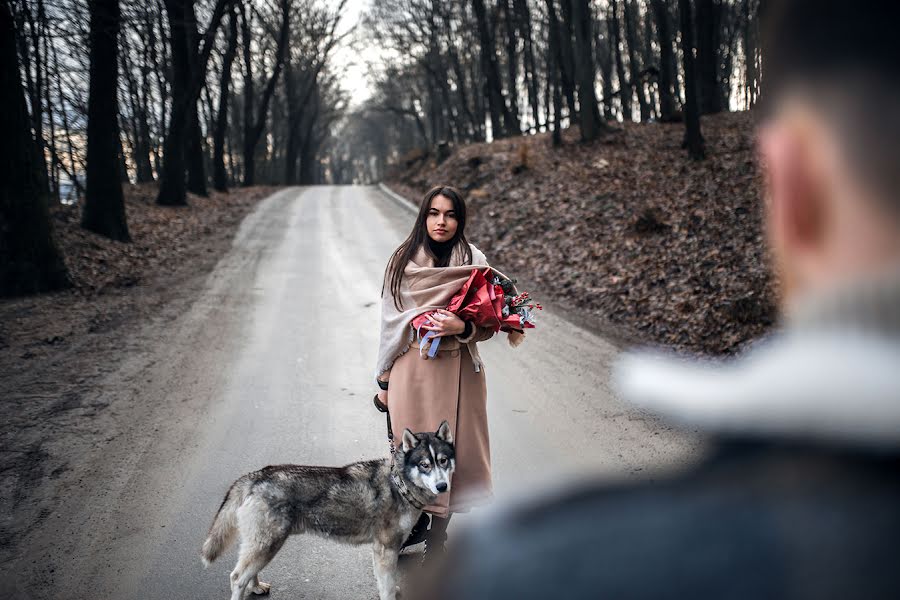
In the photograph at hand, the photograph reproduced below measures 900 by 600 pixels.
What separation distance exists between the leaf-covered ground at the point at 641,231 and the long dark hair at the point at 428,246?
5.49 metres

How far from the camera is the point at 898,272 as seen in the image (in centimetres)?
47

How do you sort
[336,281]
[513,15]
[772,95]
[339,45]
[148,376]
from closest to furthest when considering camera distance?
1. [772,95]
2. [148,376]
3. [336,281]
4. [513,15]
5. [339,45]

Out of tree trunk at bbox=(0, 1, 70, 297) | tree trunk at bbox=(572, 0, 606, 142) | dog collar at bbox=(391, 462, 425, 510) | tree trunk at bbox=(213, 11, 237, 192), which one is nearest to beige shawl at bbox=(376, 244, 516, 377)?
dog collar at bbox=(391, 462, 425, 510)

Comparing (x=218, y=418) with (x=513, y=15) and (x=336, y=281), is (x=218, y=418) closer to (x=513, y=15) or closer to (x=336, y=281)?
(x=336, y=281)

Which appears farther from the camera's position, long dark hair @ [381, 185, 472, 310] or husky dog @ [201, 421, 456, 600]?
long dark hair @ [381, 185, 472, 310]

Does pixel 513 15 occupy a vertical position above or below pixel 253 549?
above

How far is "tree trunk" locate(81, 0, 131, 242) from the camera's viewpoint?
13961mm

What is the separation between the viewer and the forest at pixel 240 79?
34.7ft

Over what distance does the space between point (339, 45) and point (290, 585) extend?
39.3 m

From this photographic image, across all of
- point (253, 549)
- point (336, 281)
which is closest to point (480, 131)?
point (336, 281)

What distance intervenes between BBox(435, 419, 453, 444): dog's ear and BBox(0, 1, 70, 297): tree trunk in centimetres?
1009

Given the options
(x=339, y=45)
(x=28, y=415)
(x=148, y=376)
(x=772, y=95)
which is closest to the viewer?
(x=772, y=95)

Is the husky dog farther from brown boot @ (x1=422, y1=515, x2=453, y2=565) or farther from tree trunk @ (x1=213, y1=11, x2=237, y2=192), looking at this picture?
tree trunk @ (x1=213, y1=11, x2=237, y2=192)

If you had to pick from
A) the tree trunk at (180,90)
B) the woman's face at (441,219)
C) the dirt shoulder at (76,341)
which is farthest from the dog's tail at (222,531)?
the tree trunk at (180,90)
